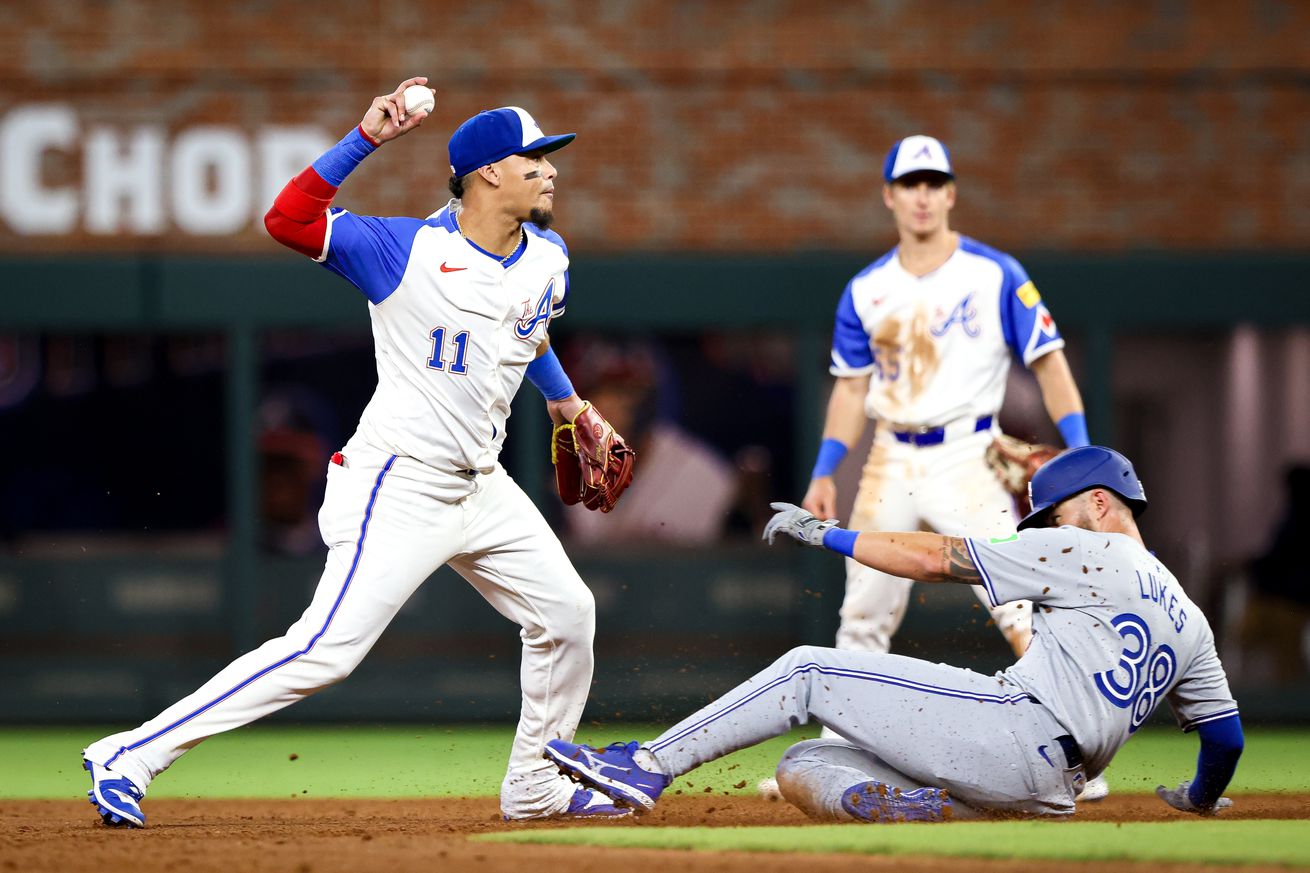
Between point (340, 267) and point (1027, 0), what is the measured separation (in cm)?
587

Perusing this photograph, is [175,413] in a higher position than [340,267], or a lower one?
lower

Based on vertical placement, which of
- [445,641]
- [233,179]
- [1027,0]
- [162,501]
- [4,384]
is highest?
[1027,0]

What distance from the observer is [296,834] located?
17.2 ft

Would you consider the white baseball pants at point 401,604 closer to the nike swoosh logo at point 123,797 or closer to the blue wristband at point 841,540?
the nike swoosh logo at point 123,797

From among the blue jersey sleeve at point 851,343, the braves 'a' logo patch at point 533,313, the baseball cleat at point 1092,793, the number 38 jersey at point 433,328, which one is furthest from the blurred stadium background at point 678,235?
the number 38 jersey at point 433,328

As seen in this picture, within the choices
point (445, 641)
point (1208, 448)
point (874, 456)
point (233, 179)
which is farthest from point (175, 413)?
point (1208, 448)

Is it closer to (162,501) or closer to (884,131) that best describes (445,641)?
(162,501)

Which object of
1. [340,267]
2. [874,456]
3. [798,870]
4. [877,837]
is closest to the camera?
[798,870]

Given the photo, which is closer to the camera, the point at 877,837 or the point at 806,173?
the point at 877,837

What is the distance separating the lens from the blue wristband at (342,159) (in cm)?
498

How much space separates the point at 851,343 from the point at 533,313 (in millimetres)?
1776

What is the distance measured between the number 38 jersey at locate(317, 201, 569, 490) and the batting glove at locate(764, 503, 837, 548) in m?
0.92

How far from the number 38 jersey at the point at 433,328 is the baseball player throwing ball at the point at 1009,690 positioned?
3.10ft

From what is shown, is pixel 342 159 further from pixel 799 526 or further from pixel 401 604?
pixel 799 526
